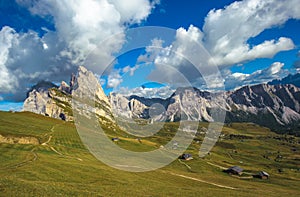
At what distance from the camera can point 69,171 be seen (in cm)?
5153

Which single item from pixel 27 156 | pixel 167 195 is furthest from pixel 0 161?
pixel 167 195

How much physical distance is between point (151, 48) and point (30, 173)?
32.0m

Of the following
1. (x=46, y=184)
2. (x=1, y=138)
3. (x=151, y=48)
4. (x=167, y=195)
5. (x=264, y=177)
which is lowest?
(x=264, y=177)

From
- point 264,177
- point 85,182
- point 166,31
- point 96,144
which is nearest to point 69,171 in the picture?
point 85,182

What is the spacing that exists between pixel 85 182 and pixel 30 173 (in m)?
9.95

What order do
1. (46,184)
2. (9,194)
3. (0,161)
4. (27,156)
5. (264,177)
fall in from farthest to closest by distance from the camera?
1. (264,177)
2. (27,156)
3. (0,161)
4. (46,184)
5. (9,194)

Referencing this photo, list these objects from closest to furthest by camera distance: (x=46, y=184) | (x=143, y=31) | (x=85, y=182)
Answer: (x=46, y=184) → (x=143, y=31) → (x=85, y=182)

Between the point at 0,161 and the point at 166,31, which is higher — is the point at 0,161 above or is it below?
below

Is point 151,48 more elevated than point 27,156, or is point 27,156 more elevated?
point 151,48

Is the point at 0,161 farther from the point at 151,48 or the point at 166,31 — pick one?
the point at 166,31

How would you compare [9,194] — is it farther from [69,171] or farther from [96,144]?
[96,144]

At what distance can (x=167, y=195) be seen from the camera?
4366cm

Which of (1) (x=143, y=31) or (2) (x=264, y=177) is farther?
(2) (x=264, y=177)


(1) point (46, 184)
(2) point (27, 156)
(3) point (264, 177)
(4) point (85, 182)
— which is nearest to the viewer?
(1) point (46, 184)
